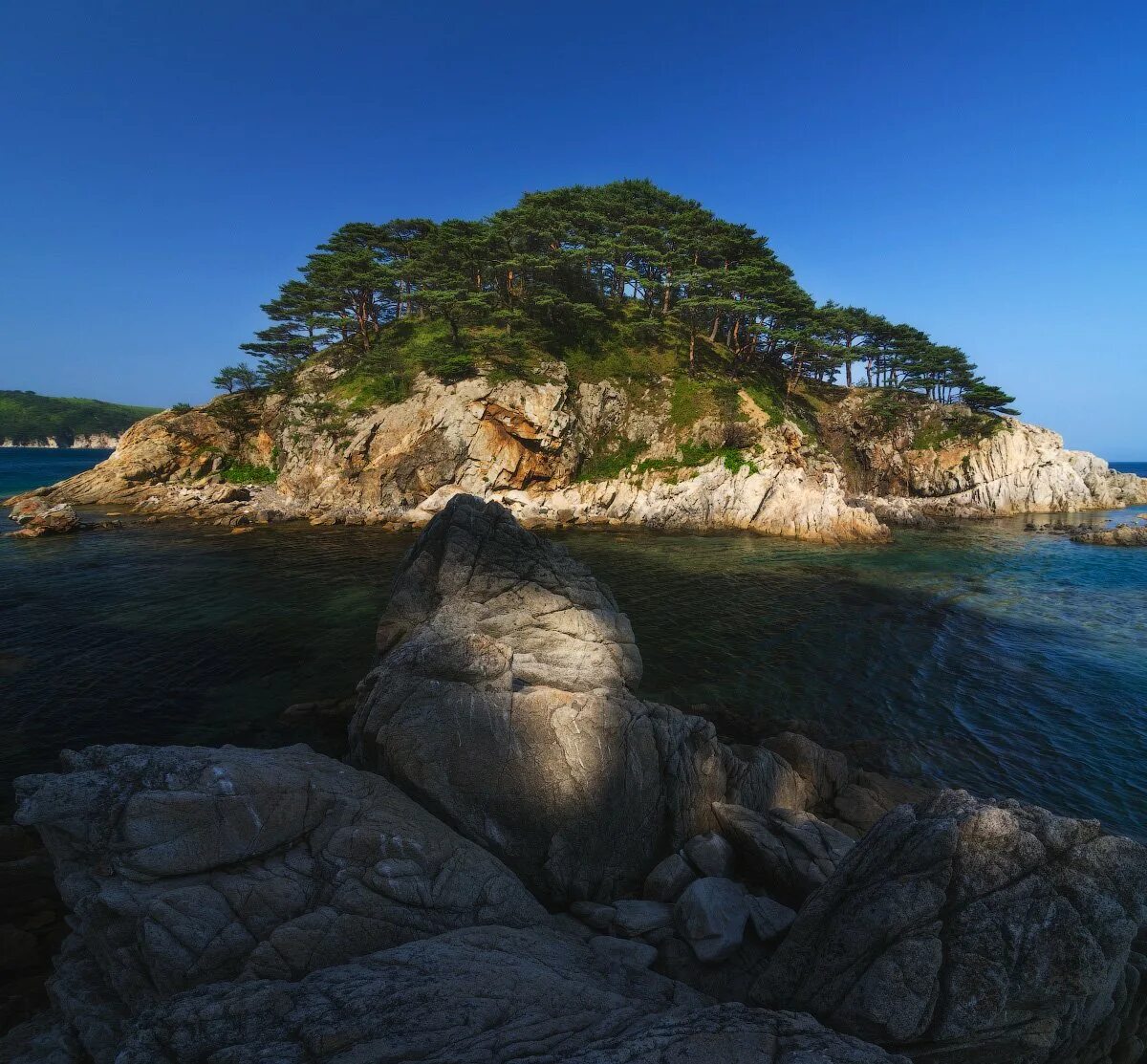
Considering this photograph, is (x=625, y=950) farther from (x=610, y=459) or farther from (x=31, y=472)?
(x=31, y=472)

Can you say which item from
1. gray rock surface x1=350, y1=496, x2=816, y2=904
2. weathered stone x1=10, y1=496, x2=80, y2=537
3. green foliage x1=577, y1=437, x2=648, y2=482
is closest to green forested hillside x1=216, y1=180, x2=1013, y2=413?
green foliage x1=577, y1=437, x2=648, y2=482

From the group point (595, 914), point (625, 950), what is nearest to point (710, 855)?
point (595, 914)

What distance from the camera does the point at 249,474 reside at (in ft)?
217

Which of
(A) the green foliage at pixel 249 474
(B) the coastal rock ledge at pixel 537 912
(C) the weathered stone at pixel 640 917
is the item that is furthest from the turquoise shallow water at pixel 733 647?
(A) the green foliage at pixel 249 474

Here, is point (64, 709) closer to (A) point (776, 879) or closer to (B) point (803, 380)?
(A) point (776, 879)

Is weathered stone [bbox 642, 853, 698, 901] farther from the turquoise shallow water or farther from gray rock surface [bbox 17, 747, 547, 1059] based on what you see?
the turquoise shallow water

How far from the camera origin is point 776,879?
10.3 meters

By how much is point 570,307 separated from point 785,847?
68.7 m

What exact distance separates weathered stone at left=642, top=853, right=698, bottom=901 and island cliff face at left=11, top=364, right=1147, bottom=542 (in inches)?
1686

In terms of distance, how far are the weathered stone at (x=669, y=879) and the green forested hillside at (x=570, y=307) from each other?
2232 inches

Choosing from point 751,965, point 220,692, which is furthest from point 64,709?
point 751,965

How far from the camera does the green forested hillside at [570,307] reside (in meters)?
62.4

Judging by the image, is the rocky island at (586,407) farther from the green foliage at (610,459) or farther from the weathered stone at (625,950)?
the weathered stone at (625,950)

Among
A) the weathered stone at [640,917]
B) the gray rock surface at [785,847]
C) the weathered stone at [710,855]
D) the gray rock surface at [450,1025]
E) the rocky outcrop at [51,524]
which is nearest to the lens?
the gray rock surface at [450,1025]
